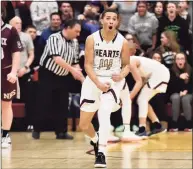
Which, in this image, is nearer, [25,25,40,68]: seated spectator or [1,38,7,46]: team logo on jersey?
[1,38,7,46]: team logo on jersey

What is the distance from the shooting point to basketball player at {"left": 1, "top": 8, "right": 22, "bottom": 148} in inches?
289

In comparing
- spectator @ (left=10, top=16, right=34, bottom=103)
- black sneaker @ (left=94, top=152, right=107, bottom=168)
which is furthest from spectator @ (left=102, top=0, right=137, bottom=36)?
black sneaker @ (left=94, top=152, right=107, bottom=168)

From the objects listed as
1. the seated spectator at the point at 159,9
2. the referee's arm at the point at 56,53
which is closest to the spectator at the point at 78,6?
the seated spectator at the point at 159,9

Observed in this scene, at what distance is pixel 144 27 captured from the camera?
10219 millimetres

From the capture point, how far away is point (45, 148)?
7789 millimetres

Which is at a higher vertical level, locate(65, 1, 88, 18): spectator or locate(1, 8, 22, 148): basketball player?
locate(65, 1, 88, 18): spectator

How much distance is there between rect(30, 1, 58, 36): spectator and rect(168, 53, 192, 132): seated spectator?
7.63 ft

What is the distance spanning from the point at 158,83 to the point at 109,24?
3.59 meters

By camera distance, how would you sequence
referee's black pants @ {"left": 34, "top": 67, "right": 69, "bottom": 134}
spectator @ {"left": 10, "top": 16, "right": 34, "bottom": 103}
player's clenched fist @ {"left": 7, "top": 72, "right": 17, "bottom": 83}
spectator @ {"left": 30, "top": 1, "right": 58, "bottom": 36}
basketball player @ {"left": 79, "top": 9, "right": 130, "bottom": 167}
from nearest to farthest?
basketball player @ {"left": 79, "top": 9, "right": 130, "bottom": 167} → player's clenched fist @ {"left": 7, "top": 72, "right": 17, "bottom": 83} → referee's black pants @ {"left": 34, "top": 67, "right": 69, "bottom": 134} → spectator @ {"left": 10, "top": 16, "right": 34, "bottom": 103} → spectator @ {"left": 30, "top": 1, "right": 58, "bottom": 36}

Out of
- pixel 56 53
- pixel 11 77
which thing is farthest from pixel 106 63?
pixel 56 53

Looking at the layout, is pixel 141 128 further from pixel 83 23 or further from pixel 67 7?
pixel 67 7

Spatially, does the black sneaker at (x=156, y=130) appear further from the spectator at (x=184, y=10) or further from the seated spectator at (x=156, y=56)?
the spectator at (x=184, y=10)

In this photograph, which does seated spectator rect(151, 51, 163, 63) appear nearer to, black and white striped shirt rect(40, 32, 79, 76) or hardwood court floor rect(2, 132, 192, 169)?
hardwood court floor rect(2, 132, 192, 169)

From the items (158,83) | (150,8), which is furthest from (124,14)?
(158,83)
